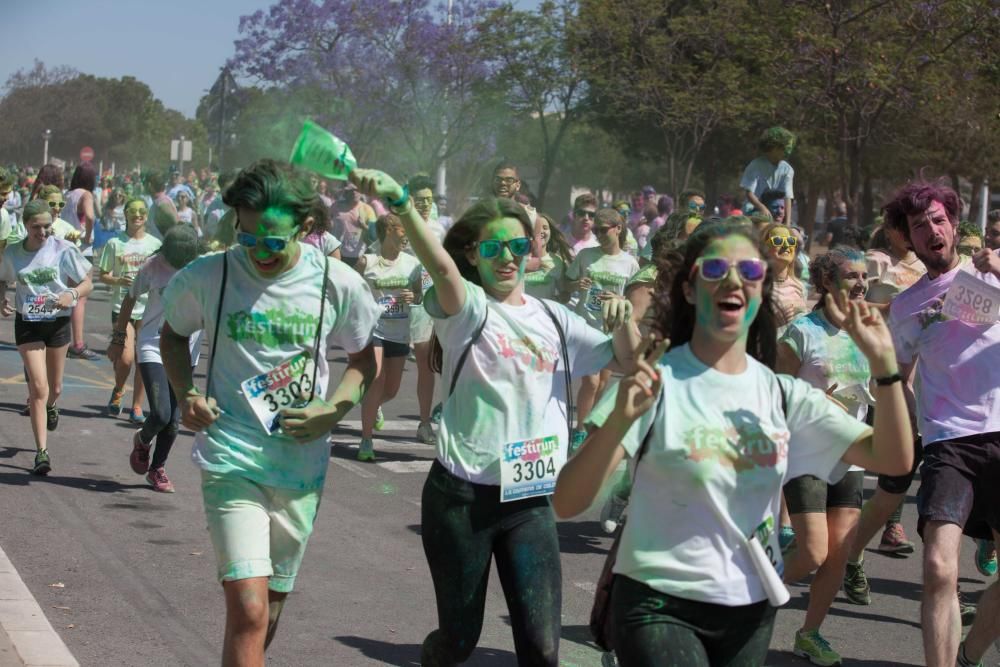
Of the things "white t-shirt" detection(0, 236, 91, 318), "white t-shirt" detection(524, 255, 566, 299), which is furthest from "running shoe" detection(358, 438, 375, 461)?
"white t-shirt" detection(0, 236, 91, 318)

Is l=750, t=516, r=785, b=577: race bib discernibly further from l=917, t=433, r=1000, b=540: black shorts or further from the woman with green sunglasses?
l=917, t=433, r=1000, b=540: black shorts

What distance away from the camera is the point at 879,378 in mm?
3633

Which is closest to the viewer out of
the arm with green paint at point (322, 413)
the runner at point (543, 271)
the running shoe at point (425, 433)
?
the arm with green paint at point (322, 413)

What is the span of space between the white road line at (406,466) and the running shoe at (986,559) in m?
4.14

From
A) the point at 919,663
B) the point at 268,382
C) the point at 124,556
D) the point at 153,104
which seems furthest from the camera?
the point at 153,104

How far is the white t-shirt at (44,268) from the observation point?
10.7 metres

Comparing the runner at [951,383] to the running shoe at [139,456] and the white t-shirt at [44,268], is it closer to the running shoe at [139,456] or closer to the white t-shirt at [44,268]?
the running shoe at [139,456]

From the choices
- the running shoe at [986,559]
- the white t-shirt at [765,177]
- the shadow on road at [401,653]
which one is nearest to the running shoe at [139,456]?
the shadow on road at [401,653]

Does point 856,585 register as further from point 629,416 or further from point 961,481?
point 629,416

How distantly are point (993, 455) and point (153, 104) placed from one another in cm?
12275

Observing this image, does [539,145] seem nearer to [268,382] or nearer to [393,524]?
[393,524]

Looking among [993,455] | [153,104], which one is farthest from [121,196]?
[153,104]

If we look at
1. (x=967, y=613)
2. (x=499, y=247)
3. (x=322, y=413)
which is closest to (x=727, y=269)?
(x=499, y=247)

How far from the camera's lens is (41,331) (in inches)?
410
